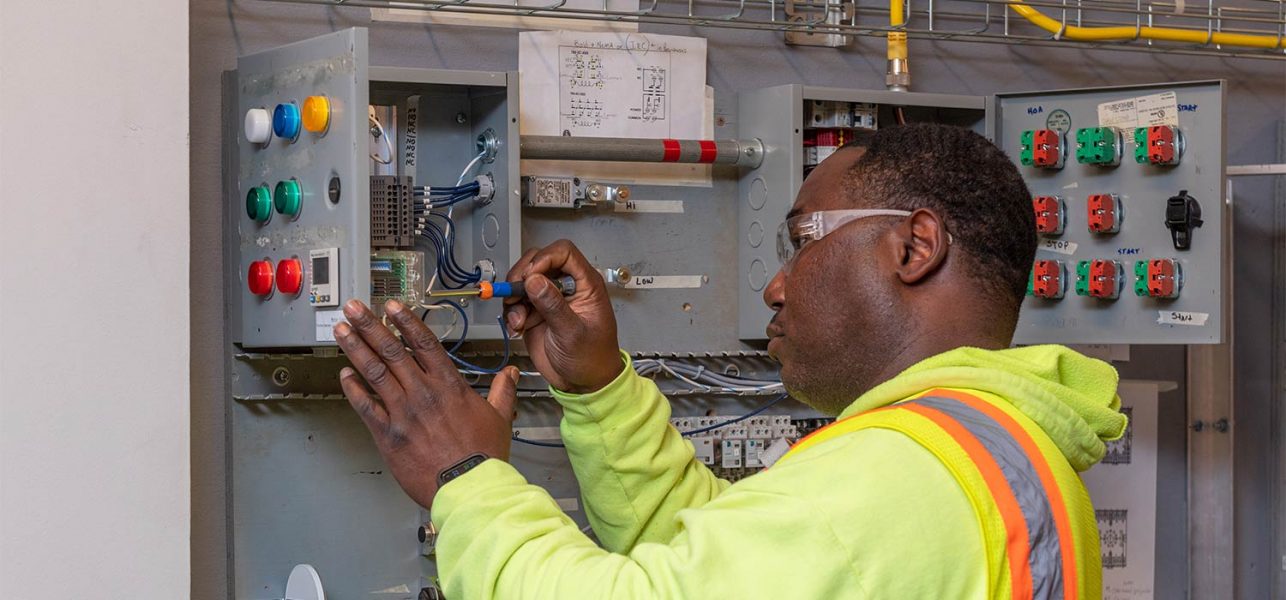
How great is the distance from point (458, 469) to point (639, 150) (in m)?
1.16

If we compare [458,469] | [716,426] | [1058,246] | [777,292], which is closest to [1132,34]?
[1058,246]

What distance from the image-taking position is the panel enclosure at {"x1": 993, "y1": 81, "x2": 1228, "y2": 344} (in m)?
2.43

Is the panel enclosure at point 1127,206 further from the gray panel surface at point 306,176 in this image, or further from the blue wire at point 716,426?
the gray panel surface at point 306,176

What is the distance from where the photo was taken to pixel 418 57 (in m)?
2.29

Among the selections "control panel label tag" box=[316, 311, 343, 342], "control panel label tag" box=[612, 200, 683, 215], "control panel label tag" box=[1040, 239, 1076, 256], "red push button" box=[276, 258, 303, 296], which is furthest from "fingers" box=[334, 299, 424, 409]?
"control panel label tag" box=[1040, 239, 1076, 256]

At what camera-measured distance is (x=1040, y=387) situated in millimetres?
1241

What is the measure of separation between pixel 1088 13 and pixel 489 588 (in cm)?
214

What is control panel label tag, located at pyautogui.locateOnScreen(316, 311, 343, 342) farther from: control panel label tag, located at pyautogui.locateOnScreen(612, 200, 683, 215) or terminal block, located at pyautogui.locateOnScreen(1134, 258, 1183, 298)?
terminal block, located at pyautogui.locateOnScreen(1134, 258, 1183, 298)

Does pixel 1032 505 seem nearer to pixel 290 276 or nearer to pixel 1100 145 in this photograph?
pixel 290 276

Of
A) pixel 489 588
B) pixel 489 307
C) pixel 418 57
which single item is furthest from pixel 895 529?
pixel 418 57

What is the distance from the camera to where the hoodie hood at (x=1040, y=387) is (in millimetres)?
1233
